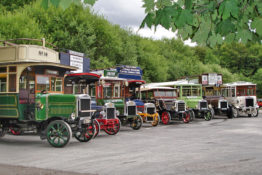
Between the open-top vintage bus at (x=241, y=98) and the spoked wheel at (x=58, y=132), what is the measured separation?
59.4ft

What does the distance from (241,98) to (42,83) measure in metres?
18.7

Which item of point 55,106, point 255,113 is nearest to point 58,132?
point 55,106

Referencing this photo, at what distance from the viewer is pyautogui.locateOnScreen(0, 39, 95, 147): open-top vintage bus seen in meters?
10.0

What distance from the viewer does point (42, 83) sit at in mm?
10336

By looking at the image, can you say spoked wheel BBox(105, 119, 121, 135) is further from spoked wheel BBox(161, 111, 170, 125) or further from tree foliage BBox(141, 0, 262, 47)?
tree foliage BBox(141, 0, 262, 47)

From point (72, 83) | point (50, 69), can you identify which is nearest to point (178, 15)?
point (50, 69)

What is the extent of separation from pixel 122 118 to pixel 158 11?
11.8 metres

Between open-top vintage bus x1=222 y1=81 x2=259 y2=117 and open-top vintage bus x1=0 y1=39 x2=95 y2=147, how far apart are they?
17243mm

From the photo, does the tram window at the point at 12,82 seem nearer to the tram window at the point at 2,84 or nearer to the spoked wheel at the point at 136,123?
the tram window at the point at 2,84

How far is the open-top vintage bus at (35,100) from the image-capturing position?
10.0 m

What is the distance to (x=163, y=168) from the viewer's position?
20.9 feet

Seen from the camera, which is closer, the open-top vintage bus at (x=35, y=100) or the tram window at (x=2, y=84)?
the open-top vintage bus at (x=35, y=100)

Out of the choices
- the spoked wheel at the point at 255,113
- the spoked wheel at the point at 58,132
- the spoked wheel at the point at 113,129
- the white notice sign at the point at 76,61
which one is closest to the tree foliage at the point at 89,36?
the white notice sign at the point at 76,61

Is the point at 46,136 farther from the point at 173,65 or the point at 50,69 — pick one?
the point at 173,65
